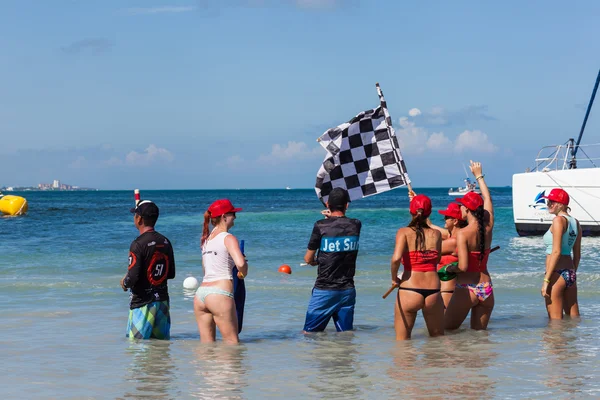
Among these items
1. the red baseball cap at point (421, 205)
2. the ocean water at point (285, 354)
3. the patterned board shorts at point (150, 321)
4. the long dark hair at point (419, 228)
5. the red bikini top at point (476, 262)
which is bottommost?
the ocean water at point (285, 354)

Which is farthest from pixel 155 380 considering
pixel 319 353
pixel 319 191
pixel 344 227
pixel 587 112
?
pixel 587 112

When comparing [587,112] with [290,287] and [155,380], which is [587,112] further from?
[155,380]

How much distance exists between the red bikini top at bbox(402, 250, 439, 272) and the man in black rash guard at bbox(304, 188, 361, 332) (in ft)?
2.26

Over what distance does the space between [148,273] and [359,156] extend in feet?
11.0

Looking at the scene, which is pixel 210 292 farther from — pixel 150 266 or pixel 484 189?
pixel 484 189

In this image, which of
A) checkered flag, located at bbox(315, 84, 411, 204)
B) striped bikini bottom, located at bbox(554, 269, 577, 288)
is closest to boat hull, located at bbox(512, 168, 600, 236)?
striped bikini bottom, located at bbox(554, 269, 577, 288)

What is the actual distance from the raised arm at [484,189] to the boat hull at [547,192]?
58.1 feet

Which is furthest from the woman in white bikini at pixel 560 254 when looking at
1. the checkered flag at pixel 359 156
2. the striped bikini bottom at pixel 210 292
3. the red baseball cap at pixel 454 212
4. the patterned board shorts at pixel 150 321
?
the patterned board shorts at pixel 150 321

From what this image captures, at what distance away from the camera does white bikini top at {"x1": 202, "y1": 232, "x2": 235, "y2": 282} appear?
6824mm

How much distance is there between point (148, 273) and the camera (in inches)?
269

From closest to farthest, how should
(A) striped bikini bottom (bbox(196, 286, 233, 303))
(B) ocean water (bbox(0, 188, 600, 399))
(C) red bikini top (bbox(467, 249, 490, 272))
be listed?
(B) ocean water (bbox(0, 188, 600, 399)), (A) striped bikini bottom (bbox(196, 286, 233, 303)), (C) red bikini top (bbox(467, 249, 490, 272))

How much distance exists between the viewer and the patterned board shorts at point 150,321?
7.05 m

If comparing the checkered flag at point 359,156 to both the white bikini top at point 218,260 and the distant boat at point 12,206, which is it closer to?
the white bikini top at point 218,260

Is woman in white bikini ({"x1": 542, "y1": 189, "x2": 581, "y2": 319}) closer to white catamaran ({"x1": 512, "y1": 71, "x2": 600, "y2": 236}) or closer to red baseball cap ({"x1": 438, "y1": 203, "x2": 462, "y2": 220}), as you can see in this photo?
red baseball cap ({"x1": 438, "y1": 203, "x2": 462, "y2": 220})
